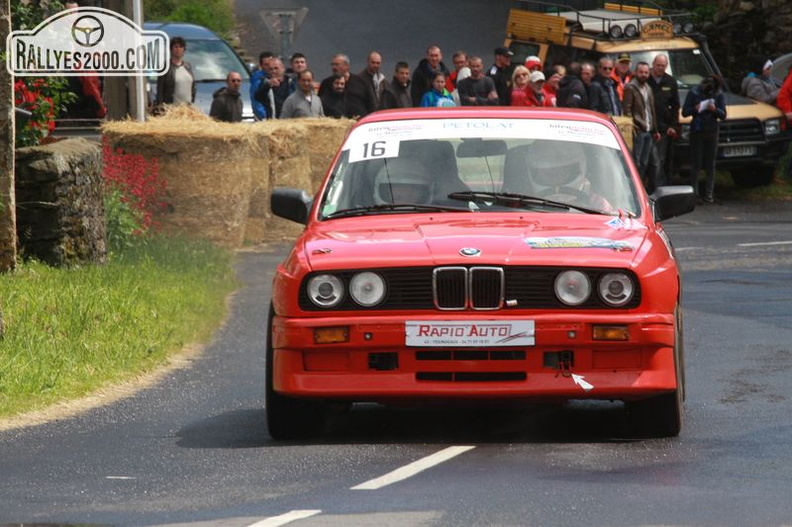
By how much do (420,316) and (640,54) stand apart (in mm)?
20135

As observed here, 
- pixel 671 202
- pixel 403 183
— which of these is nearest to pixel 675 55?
pixel 671 202

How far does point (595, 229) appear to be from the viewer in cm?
1001

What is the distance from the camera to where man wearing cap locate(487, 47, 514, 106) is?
2738 cm

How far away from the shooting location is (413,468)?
29.1ft

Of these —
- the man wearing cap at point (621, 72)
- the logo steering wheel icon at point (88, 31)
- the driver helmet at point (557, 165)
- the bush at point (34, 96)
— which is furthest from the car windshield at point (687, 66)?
the driver helmet at point (557, 165)

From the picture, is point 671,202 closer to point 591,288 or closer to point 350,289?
point 591,288

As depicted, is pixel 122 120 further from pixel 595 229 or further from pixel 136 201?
pixel 595 229

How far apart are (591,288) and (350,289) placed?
3.74ft

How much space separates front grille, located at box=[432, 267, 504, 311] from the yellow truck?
19.1 metres

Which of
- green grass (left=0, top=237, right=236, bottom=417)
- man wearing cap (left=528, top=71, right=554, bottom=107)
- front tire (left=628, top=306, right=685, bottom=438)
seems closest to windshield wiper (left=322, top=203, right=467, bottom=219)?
front tire (left=628, top=306, right=685, bottom=438)

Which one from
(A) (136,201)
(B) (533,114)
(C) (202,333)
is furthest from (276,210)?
(A) (136,201)

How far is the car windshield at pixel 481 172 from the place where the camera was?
1055 centimetres

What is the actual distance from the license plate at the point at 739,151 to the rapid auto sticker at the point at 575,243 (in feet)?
62.4

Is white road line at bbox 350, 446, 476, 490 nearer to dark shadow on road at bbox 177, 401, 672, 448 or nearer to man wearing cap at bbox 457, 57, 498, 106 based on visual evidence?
dark shadow on road at bbox 177, 401, 672, 448
